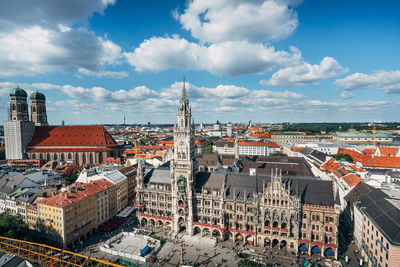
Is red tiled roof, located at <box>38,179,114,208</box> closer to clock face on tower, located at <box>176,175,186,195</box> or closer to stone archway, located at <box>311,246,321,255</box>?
clock face on tower, located at <box>176,175,186,195</box>

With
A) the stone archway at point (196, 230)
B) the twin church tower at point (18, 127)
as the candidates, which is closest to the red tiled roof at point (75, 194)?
the stone archway at point (196, 230)

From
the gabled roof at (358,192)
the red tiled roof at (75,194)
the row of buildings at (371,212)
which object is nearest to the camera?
the row of buildings at (371,212)

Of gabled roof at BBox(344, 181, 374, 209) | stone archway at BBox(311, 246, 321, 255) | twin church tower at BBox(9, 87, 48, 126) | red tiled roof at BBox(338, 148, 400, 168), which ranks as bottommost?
stone archway at BBox(311, 246, 321, 255)

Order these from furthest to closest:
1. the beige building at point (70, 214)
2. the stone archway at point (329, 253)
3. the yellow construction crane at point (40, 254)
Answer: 1. the beige building at point (70, 214)
2. the stone archway at point (329, 253)
3. the yellow construction crane at point (40, 254)

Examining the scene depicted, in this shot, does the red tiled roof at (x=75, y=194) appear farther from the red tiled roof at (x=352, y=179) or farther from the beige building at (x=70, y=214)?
the red tiled roof at (x=352, y=179)

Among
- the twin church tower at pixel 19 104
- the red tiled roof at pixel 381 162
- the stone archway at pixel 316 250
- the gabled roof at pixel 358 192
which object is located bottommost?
the stone archway at pixel 316 250

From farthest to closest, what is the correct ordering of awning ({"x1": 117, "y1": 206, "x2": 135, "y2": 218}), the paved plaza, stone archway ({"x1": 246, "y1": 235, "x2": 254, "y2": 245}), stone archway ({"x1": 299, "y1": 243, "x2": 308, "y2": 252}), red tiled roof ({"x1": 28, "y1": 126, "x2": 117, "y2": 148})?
red tiled roof ({"x1": 28, "y1": 126, "x2": 117, "y2": 148}) < awning ({"x1": 117, "y1": 206, "x2": 135, "y2": 218}) < stone archway ({"x1": 246, "y1": 235, "x2": 254, "y2": 245}) < stone archway ({"x1": 299, "y1": 243, "x2": 308, "y2": 252}) < the paved plaza

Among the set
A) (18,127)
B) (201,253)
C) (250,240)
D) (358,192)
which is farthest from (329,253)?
(18,127)

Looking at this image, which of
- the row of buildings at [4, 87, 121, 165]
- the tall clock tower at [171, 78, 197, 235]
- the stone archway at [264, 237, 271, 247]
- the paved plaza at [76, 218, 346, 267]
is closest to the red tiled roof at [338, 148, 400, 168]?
the paved plaza at [76, 218, 346, 267]
